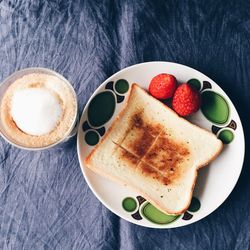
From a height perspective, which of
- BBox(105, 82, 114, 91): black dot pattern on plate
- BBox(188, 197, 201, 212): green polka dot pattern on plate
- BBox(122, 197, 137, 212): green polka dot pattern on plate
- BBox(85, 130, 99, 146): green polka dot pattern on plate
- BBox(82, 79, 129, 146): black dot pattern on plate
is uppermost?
BBox(105, 82, 114, 91): black dot pattern on plate

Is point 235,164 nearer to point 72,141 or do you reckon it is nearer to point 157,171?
point 157,171

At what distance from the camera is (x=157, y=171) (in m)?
1.31

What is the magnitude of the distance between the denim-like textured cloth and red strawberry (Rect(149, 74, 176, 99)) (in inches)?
3.6

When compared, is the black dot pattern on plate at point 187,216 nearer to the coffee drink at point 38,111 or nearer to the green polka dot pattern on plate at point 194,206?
the green polka dot pattern on plate at point 194,206

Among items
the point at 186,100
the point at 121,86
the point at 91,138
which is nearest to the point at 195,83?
the point at 186,100

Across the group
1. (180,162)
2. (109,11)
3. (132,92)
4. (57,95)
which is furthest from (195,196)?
(109,11)

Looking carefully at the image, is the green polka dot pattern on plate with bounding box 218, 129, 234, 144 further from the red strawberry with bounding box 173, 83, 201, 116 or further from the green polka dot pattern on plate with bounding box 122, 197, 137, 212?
the green polka dot pattern on plate with bounding box 122, 197, 137, 212

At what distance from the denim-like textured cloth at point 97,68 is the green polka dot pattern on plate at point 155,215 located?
62 mm

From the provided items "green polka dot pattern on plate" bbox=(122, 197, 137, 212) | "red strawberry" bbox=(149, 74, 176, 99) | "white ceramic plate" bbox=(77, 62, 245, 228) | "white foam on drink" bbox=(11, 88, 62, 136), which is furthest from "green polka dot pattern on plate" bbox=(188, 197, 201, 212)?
"white foam on drink" bbox=(11, 88, 62, 136)

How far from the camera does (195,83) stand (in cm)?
131

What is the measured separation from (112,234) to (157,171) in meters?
0.20

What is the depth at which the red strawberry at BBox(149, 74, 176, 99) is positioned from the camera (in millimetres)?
1277

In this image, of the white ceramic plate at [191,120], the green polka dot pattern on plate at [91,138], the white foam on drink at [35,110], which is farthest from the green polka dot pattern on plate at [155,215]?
the white foam on drink at [35,110]

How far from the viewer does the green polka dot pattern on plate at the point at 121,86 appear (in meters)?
1.32
